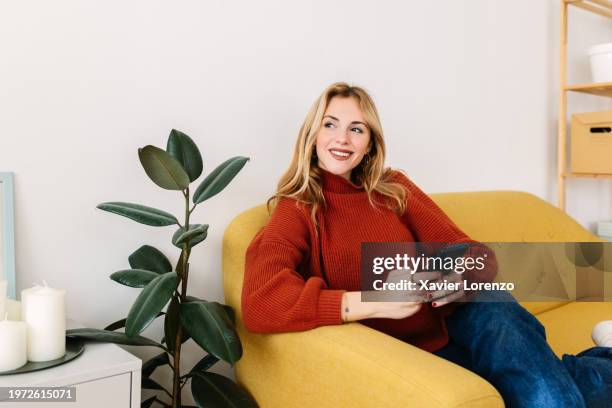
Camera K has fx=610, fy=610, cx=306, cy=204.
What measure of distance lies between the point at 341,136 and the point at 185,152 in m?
0.41

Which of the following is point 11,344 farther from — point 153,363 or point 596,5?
point 596,5

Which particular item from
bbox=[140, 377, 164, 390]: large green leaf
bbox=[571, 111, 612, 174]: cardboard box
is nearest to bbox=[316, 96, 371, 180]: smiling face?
bbox=[140, 377, 164, 390]: large green leaf

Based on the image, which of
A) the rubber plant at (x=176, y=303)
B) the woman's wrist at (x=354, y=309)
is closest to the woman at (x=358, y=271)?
the woman's wrist at (x=354, y=309)

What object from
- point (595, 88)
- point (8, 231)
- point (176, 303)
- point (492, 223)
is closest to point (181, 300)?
point (176, 303)

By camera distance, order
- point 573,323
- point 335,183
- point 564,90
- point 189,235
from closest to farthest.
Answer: point 189,235
point 335,183
point 573,323
point 564,90

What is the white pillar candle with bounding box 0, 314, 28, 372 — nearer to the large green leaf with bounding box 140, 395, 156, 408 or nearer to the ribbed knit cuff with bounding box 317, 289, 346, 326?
the large green leaf with bounding box 140, 395, 156, 408

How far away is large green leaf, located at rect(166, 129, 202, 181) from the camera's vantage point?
58.1 inches

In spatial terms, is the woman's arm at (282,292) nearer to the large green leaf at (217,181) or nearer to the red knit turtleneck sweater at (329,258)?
the red knit turtleneck sweater at (329,258)

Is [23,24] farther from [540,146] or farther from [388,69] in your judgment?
[540,146]

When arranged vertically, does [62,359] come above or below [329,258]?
below

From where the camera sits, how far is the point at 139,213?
1375 millimetres

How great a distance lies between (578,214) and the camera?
323 centimetres

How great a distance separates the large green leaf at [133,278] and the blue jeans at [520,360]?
0.74 metres

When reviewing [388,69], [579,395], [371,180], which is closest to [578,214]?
[388,69]
